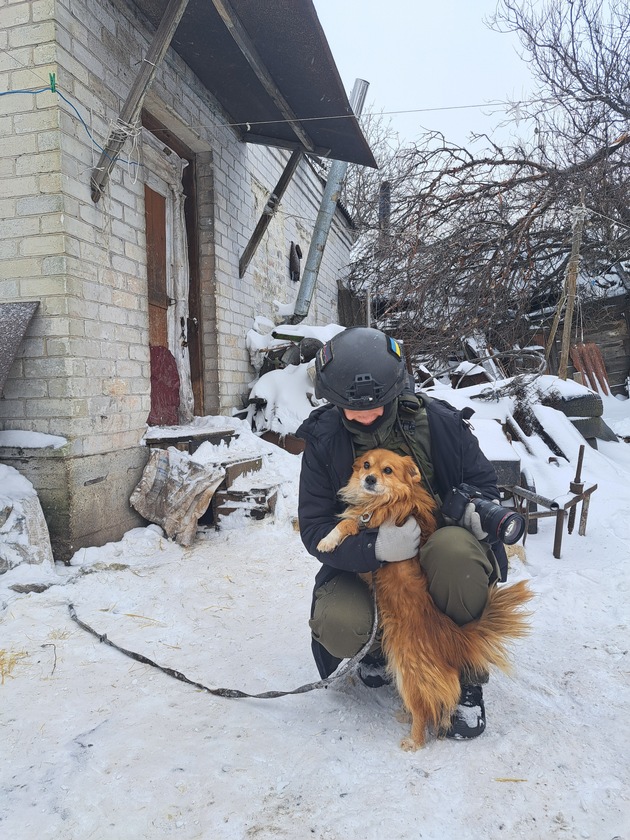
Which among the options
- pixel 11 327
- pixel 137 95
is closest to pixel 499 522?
pixel 11 327

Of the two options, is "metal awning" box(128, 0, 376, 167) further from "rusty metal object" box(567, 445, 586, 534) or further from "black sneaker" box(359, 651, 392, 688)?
"black sneaker" box(359, 651, 392, 688)

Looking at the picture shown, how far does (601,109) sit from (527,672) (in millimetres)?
9133

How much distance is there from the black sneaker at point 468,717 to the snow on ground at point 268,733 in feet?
0.11

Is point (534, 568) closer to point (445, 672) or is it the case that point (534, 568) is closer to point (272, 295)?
point (445, 672)

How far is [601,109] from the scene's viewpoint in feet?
26.3

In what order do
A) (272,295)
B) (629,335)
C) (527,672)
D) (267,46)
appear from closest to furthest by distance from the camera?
(527,672) → (267,46) → (272,295) → (629,335)

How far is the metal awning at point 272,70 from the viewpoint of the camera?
3.93 meters

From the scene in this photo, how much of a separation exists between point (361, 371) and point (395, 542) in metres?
0.56

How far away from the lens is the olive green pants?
61.7 inches

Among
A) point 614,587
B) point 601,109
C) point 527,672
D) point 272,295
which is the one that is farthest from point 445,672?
point 601,109

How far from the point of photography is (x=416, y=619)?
160 cm

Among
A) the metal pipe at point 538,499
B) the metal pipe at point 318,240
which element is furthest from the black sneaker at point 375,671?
the metal pipe at point 318,240

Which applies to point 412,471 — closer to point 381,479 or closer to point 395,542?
point 381,479

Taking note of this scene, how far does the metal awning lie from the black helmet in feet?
11.0
